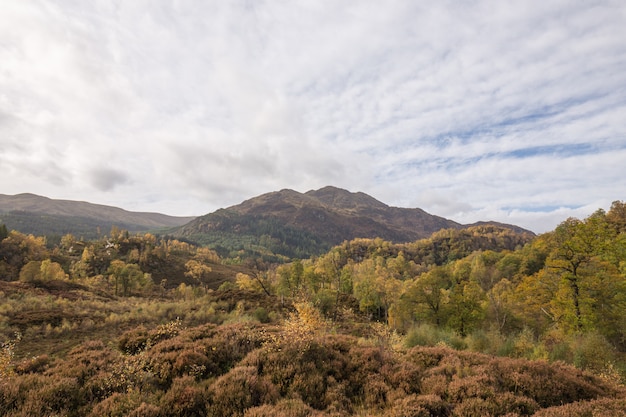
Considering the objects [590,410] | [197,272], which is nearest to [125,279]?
[197,272]

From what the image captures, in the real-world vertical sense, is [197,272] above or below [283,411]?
below

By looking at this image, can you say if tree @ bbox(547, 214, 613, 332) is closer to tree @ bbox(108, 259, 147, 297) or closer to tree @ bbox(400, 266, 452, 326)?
tree @ bbox(400, 266, 452, 326)

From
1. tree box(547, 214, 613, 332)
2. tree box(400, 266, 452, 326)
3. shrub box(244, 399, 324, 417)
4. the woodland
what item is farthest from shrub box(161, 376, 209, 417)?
tree box(400, 266, 452, 326)

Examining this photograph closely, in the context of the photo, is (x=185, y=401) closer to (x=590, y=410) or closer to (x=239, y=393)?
(x=239, y=393)

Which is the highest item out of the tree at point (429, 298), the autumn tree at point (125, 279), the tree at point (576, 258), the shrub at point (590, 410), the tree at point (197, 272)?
the tree at point (576, 258)

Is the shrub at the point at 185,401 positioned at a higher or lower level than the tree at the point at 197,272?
higher

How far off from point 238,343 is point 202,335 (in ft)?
9.35

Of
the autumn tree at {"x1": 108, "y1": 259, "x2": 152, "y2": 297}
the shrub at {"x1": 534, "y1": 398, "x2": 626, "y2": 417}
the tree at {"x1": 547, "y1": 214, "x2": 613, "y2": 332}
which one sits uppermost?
the tree at {"x1": 547, "y1": 214, "x2": 613, "y2": 332}

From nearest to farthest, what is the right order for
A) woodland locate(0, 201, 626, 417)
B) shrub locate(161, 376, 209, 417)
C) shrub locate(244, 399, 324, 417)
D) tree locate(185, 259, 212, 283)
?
shrub locate(244, 399, 324, 417), shrub locate(161, 376, 209, 417), woodland locate(0, 201, 626, 417), tree locate(185, 259, 212, 283)

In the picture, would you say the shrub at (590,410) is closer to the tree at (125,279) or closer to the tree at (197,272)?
the tree at (125,279)

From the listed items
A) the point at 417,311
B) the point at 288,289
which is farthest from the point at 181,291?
the point at 417,311

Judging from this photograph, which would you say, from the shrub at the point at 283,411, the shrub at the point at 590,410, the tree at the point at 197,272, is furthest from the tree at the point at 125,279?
the shrub at the point at 590,410

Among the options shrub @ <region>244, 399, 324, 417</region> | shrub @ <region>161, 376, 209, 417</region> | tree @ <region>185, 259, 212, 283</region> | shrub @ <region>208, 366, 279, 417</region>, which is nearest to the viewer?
shrub @ <region>244, 399, 324, 417</region>

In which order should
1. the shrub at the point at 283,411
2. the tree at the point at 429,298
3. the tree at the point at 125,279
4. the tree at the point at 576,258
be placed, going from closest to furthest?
the shrub at the point at 283,411 → the tree at the point at 576,258 → the tree at the point at 429,298 → the tree at the point at 125,279
